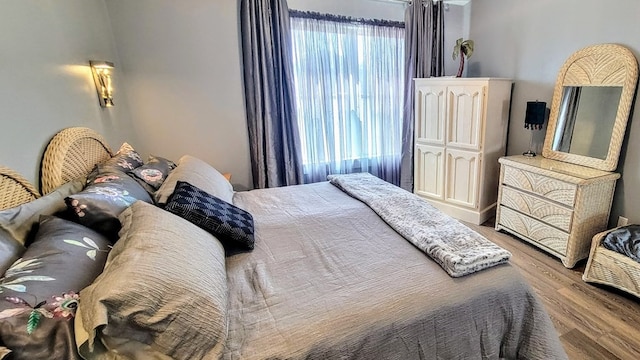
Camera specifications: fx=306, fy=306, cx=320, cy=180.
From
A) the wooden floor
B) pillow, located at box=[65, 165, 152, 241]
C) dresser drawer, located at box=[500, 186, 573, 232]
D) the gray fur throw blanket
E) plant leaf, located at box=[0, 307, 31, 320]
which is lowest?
the wooden floor

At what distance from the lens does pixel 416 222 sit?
5.48ft

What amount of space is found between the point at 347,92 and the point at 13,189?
283cm

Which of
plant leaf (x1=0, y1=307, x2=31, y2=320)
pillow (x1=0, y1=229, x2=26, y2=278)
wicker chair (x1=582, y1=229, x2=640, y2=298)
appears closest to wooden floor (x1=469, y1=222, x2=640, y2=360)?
wicker chair (x1=582, y1=229, x2=640, y2=298)

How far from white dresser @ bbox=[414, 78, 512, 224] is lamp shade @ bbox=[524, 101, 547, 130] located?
298 mm

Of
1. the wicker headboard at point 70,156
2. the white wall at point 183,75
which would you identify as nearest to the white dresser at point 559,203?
the white wall at point 183,75

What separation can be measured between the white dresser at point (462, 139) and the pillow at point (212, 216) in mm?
2438

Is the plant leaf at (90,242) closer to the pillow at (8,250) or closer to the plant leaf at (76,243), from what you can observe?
the plant leaf at (76,243)

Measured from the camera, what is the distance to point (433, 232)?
154cm

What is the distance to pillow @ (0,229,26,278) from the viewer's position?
95cm

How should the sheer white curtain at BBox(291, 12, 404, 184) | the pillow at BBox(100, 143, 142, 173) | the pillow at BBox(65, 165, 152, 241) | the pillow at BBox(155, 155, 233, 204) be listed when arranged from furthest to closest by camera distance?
the sheer white curtain at BBox(291, 12, 404, 184)
the pillow at BBox(100, 143, 142, 173)
the pillow at BBox(155, 155, 233, 204)
the pillow at BBox(65, 165, 152, 241)

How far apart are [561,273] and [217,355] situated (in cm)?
258

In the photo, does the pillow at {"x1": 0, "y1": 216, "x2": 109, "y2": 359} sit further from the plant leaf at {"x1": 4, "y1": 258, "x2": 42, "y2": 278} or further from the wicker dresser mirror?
the wicker dresser mirror

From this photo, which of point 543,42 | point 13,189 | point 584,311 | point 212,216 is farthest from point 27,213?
point 543,42

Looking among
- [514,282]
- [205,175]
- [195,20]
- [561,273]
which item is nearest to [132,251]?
[205,175]
